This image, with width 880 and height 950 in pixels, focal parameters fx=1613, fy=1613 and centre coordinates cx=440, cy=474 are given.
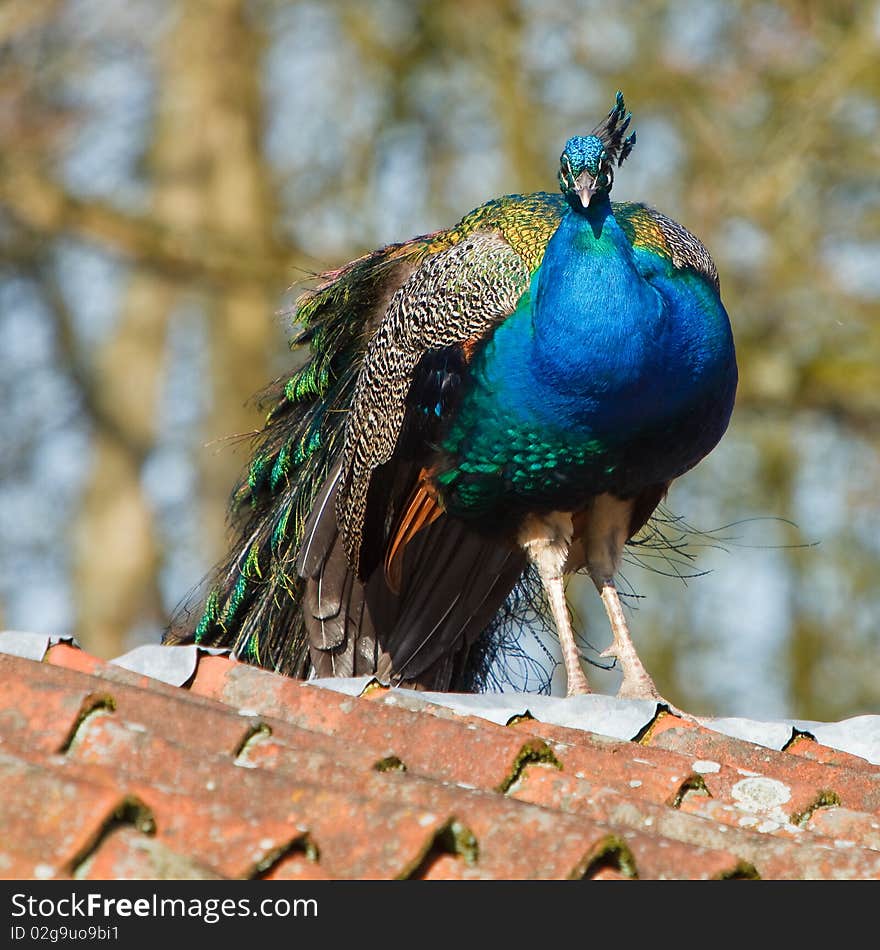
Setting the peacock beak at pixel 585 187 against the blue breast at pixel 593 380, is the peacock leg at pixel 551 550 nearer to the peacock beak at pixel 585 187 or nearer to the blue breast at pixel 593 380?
the blue breast at pixel 593 380

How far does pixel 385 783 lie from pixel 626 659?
7.54ft

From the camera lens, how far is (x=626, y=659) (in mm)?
4992

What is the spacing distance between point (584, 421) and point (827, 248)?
610 cm

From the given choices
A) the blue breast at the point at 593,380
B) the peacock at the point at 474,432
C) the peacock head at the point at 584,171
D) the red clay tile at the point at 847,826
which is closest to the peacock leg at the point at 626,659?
the peacock at the point at 474,432

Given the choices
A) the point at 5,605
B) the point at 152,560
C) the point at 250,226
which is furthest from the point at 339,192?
the point at 5,605

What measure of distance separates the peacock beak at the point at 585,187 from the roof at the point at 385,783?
146 cm

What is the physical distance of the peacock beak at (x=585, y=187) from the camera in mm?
4570

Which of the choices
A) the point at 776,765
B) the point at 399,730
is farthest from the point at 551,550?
the point at 399,730

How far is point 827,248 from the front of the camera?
10289 mm

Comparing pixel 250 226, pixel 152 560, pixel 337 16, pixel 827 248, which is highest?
pixel 337 16

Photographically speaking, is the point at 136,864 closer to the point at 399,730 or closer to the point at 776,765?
the point at 399,730

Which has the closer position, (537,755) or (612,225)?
(537,755)
